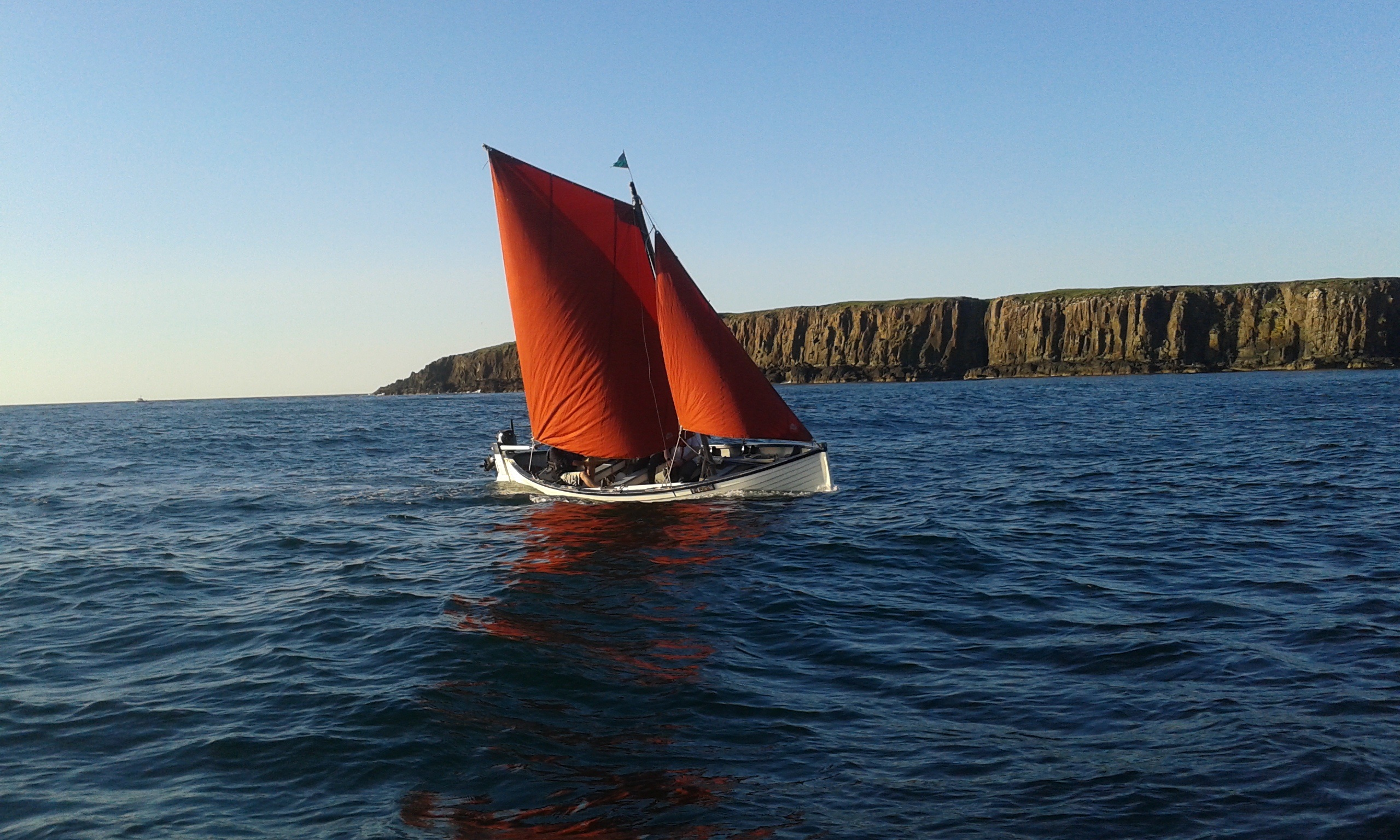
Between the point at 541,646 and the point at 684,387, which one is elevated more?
the point at 684,387

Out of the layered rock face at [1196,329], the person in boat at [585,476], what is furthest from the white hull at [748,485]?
the layered rock face at [1196,329]

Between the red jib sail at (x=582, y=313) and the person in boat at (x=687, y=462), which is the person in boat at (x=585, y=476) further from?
the person in boat at (x=687, y=462)

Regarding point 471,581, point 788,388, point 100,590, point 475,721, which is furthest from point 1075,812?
point 788,388

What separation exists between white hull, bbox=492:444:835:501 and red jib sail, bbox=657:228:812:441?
38.4 inches

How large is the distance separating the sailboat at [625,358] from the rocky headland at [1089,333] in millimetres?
116928

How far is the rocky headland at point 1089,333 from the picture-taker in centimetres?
11631

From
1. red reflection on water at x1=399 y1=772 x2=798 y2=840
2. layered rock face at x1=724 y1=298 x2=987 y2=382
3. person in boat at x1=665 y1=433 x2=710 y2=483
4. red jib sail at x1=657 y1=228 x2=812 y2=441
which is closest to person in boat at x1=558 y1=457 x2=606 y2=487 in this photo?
person in boat at x1=665 y1=433 x2=710 y2=483

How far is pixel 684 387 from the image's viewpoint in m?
24.5

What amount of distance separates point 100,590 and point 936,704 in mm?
15051

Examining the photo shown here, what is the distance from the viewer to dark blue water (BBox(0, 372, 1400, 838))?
8.01 m

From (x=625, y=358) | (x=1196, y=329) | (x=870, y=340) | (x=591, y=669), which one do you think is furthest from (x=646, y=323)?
(x=870, y=340)

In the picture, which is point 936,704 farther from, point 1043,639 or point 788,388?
point 788,388

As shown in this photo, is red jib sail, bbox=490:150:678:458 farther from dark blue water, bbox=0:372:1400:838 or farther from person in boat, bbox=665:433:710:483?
dark blue water, bbox=0:372:1400:838

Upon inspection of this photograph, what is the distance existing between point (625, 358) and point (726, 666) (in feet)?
47.4
